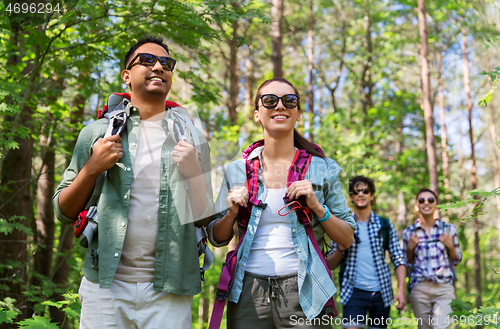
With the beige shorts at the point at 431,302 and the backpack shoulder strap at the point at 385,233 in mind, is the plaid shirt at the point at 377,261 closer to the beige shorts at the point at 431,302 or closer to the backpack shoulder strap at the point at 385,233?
the backpack shoulder strap at the point at 385,233

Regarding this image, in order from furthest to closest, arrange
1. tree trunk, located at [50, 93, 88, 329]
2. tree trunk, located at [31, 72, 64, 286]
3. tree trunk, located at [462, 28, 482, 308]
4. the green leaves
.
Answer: tree trunk, located at [462, 28, 482, 308] → tree trunk, located at [31, 72, 64, 286] → tree trunk, located at [50, 93, 88, 329] → the green leaves

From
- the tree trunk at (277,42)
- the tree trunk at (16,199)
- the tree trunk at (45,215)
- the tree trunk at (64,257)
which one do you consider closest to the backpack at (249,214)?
the tree trunk at (16,199)

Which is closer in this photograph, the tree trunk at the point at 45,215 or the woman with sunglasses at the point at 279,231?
the woman with sunglasses at the point at 279,231

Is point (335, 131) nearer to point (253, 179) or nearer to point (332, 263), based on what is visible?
point (332, 263)

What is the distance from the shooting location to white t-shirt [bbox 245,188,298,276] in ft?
8.13

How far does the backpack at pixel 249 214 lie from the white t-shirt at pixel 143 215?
46 centimetres

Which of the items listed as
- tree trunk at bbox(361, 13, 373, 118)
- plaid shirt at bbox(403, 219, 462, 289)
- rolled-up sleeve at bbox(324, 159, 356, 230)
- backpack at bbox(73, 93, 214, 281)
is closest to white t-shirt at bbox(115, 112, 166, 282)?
backpack at bbox(73, 93, 214, 281)

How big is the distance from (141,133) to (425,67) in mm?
11136

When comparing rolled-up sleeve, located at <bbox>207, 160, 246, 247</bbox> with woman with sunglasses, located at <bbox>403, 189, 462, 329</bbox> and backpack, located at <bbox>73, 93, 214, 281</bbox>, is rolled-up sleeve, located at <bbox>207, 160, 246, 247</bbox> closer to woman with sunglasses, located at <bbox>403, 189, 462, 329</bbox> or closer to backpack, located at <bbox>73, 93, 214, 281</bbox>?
backpack, located at <bbox>73, 93, 214, 281</bbox>

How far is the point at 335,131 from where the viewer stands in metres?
11.5

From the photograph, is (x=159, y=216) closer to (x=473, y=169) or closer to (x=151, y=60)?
(x=151, y=60)

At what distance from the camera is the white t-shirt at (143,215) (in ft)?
7.82

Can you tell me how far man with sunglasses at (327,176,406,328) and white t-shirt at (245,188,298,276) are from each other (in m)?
1.98

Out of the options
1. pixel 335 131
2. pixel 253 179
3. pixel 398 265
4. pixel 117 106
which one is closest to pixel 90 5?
pixel 117 106
